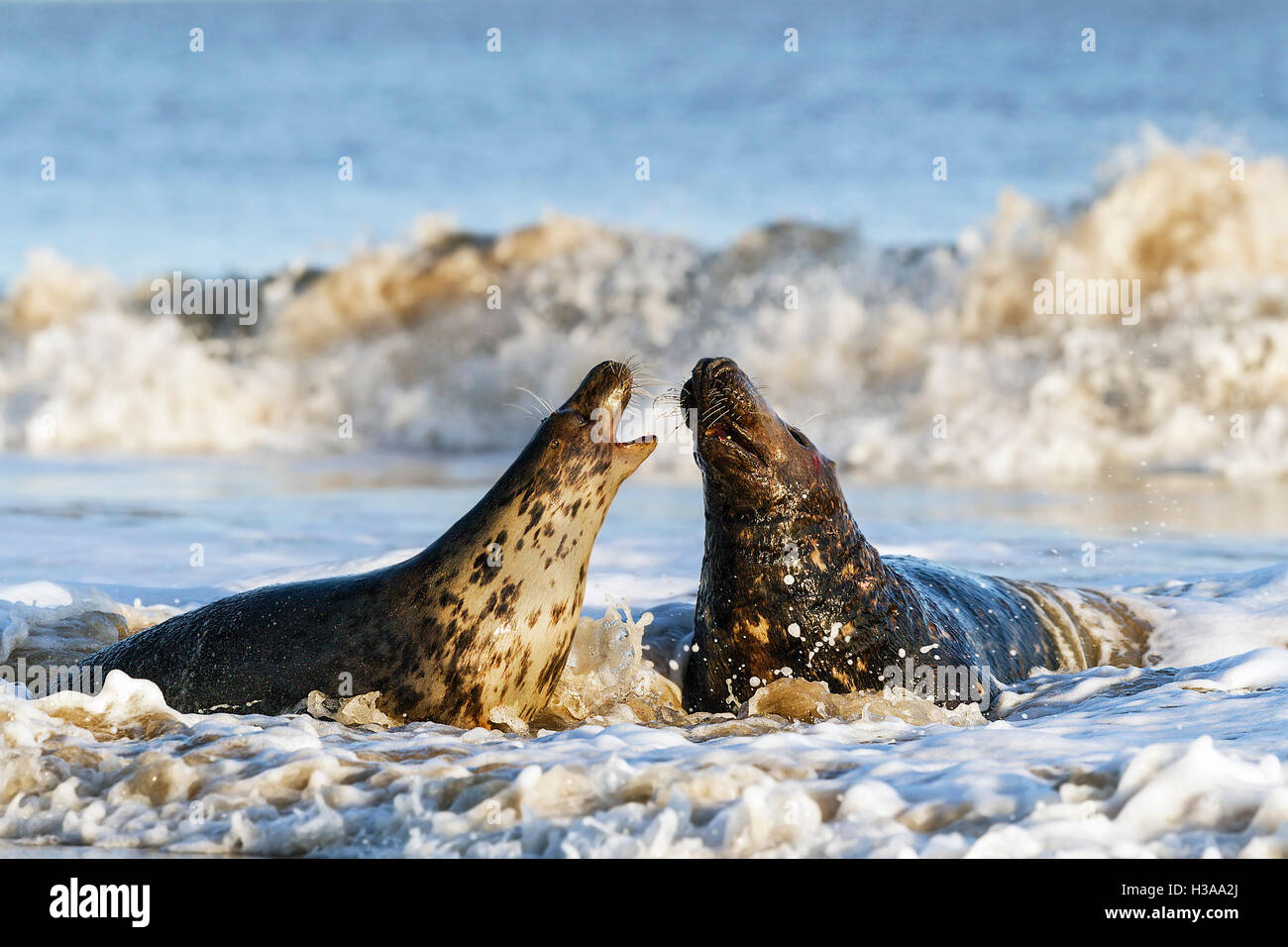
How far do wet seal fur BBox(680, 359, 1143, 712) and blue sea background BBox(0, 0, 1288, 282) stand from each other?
12.8 metres

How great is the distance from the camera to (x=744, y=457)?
449 cm

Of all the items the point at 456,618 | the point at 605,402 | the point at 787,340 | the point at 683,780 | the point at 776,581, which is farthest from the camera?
the point at 787,340

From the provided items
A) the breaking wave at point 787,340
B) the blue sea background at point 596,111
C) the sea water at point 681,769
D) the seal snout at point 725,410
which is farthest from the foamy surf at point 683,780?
the blue sea background at point 596,111

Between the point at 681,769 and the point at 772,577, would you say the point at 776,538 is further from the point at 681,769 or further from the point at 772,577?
the point at 681,769

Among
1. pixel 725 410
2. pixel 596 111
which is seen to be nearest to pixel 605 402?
pixel 725 410

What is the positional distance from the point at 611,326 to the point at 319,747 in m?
13.3

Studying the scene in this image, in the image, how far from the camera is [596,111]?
22984 millimetres

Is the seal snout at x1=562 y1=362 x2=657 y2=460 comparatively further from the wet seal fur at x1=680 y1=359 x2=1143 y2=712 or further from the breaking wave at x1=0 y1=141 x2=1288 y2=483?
the breaking wave at x1=0 y1=141 x2=1288 y2=483

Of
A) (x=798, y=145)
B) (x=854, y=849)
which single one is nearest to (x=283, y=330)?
(x=798, y=145)

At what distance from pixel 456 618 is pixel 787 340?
11320 mm

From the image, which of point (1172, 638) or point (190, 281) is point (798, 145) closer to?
point (190, 281)

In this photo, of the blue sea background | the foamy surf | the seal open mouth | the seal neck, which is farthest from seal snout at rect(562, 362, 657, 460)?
the blue sea background

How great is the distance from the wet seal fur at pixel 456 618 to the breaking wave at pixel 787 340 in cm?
743

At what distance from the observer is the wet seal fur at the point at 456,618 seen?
418 centimetres
